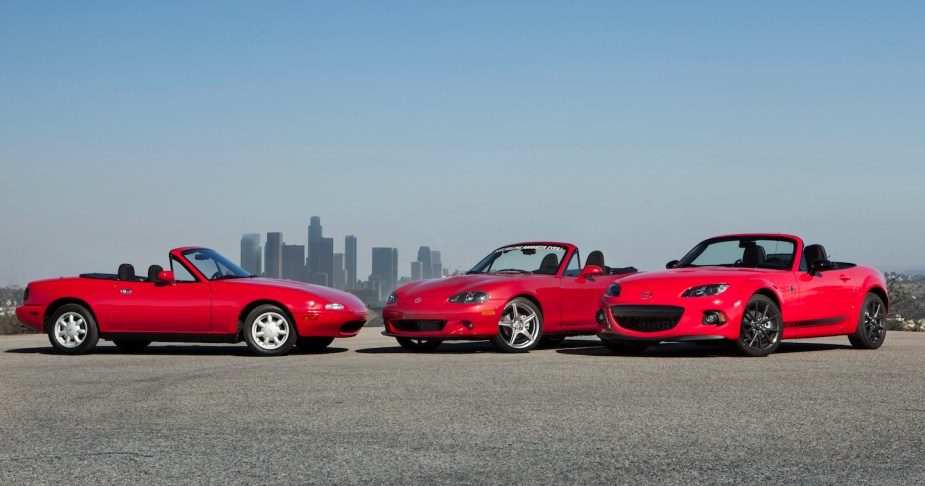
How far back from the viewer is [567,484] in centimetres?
489

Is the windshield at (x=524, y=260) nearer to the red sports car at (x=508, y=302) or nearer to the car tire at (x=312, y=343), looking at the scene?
the red sports car at (x=508, y=302)

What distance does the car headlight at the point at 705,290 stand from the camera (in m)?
12.0

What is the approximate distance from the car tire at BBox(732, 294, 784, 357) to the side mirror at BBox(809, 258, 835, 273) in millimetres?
951

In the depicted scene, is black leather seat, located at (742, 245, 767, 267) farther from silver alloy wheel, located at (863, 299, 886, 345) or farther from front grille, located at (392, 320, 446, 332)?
front grille, located at (392, 320, 446, 332)

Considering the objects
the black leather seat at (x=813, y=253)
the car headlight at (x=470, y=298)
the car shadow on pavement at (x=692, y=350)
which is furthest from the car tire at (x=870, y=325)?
the car headlight at (x=470, y=298)

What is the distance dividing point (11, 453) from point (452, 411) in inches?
111

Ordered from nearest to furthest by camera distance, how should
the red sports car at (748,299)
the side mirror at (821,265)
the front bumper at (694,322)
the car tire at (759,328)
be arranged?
the front bumper at (694,322) → the red sports car at (748,299) → the car tire at (759,328) → the side mirror at (821,265)

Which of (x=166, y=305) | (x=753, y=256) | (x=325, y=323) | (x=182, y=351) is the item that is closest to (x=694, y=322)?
(x=753, y=256)

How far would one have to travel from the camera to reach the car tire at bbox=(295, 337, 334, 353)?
13.9m

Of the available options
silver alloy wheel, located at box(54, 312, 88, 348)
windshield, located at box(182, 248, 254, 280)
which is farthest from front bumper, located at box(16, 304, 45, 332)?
windshield, located at box(182, 248, 254, 280)

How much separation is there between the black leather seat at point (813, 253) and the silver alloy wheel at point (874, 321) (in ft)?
3.03

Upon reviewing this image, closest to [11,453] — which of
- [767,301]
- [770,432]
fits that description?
[770,432]

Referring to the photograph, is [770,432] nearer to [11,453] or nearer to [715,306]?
[11,453]

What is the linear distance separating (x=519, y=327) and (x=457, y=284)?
0.94 m
